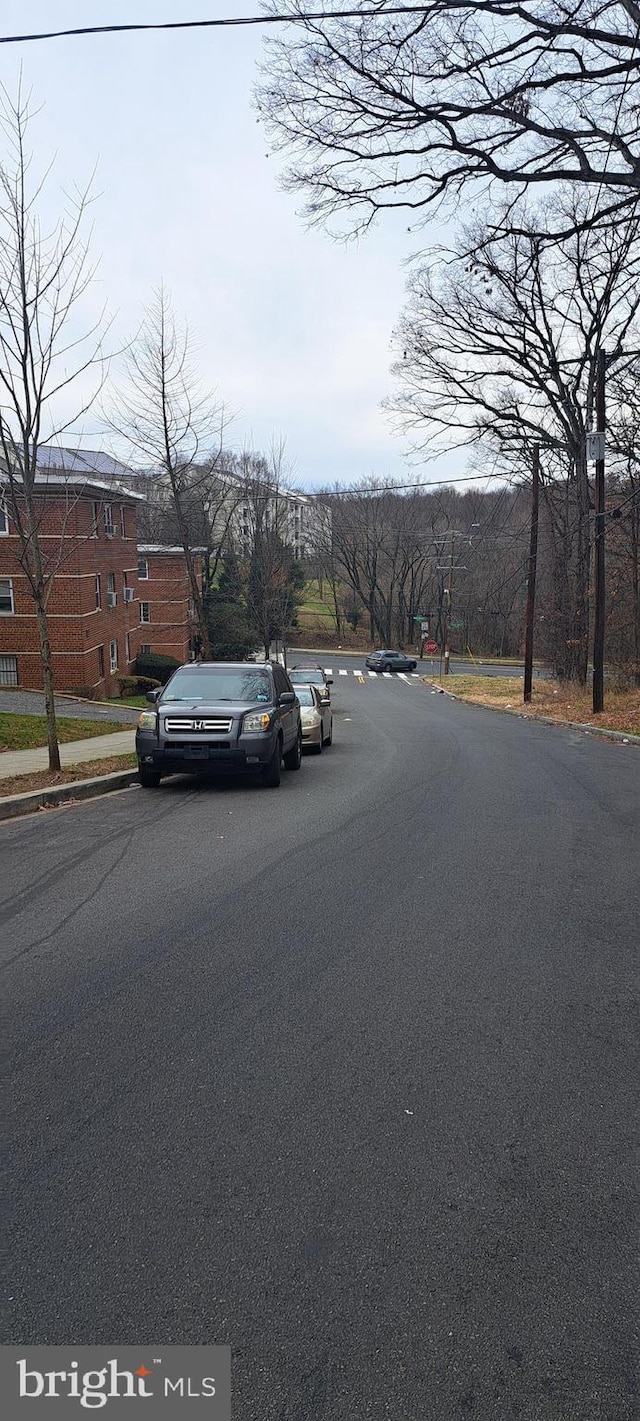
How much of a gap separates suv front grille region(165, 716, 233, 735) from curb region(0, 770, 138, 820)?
1.16m

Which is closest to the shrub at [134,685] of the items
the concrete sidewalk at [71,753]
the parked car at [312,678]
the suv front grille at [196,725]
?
the parked car at [312,678]

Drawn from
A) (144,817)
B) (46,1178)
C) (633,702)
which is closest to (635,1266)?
(46,1178)

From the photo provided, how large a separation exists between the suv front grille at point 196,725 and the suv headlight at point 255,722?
207 millimetres

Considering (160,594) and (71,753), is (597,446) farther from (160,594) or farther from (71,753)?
(160,594)

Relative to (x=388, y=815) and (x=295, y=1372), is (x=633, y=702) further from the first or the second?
(x=295, y=1372)

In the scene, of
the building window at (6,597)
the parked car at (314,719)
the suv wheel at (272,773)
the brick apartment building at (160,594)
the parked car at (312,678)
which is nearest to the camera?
the suv wheel at (272,773)

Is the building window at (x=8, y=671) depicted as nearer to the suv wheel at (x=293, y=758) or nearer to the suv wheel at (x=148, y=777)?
the suv wheel at (x=293, y=758)

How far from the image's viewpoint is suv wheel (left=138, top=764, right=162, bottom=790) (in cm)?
1198

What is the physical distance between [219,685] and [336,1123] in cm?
971

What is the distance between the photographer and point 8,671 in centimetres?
3191

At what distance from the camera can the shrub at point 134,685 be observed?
36656 millimetres

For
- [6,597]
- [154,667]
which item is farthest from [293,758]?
[154,667]

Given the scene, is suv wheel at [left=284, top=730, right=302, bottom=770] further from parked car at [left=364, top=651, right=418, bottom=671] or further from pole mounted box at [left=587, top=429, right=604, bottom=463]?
parked car at [left=364, top=651, right=418, bottom=671]

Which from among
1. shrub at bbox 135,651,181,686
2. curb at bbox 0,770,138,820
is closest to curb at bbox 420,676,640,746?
curb at bbox 0,770,138,820
